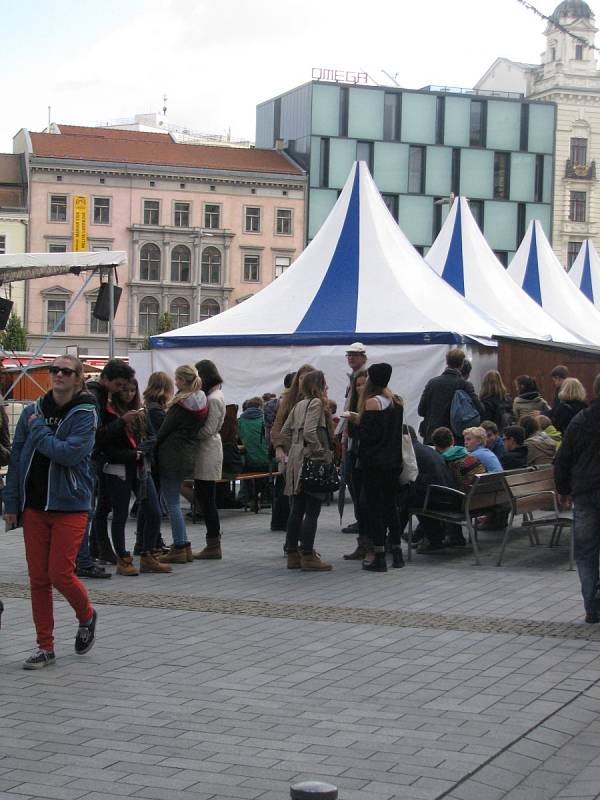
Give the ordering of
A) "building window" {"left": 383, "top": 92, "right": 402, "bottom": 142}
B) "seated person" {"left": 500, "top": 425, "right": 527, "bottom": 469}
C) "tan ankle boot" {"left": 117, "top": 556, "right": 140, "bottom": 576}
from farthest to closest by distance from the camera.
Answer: "building window" {"left": 383, "top": 92, "right": 402, "bottom": 142} → "seated person" {"left": 500, "top": 425, "right": 527, "bottom": 469} → "tan ankle boot" {"left": 117, "top": 556, "right": 140, "bottom": 576}

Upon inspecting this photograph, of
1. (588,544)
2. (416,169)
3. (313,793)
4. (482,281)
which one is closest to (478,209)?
(416,169)

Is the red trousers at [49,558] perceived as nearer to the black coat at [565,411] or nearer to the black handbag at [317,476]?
the black handbag at [317,476]

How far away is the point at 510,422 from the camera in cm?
1547

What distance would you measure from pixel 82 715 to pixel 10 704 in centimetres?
42

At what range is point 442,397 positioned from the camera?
47.3 ft

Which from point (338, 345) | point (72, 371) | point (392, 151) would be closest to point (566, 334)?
point (338, 345)

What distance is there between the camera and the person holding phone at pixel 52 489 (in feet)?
23.0

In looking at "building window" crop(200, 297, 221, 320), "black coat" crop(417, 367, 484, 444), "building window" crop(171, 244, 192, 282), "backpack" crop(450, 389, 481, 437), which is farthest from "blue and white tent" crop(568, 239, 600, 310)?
"building window" crop(171, 244, 192, 282)

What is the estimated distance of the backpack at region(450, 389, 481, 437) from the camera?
46.3 ft

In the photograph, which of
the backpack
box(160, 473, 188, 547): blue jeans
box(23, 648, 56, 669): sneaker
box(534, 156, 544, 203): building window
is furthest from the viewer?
box(534, 156, 544, 203): building window

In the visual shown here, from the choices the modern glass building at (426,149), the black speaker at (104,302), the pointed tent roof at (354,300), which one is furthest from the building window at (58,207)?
the black speaker at (104,302)

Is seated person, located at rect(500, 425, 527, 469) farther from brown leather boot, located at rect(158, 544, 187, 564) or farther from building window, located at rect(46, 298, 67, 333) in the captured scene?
building window, located at rect(46, 298, 67, 333)

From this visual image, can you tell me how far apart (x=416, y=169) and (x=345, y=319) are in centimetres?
5313

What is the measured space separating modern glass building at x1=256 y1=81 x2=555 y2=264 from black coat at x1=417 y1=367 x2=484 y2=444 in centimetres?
5315
